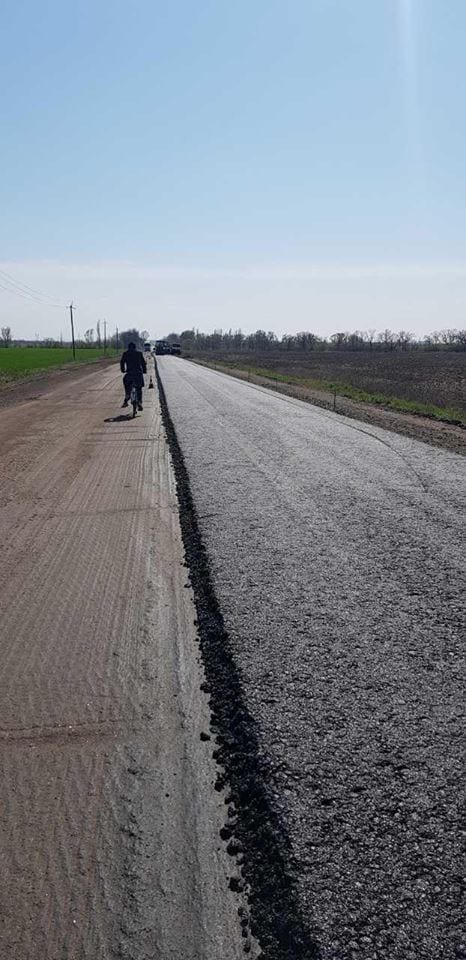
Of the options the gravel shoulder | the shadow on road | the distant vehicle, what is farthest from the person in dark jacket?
the distant vehicle

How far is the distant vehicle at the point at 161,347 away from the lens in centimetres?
9762

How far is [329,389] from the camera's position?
35.9m

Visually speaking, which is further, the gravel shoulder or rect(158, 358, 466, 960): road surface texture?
the gravel shoulder

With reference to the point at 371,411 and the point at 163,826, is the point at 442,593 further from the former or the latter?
the point at 371,411

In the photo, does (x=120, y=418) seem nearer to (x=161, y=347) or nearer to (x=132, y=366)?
(x=132, y=366)

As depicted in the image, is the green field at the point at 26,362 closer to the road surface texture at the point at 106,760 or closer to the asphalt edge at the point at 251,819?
the road surface texture at the point at 106,760

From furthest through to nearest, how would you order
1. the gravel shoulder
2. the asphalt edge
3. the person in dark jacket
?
the person in dark jacket < the gravel shoulder < the asphalt edge

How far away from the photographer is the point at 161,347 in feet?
321

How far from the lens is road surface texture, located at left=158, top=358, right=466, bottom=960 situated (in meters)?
2.60

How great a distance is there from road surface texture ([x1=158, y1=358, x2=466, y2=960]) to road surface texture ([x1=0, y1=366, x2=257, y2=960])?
0.26m

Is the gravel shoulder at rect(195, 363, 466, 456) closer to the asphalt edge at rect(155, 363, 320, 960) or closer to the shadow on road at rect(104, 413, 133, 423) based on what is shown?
the shadow on road at rect(104, 413, 133, 423)

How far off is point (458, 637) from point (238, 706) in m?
1.67

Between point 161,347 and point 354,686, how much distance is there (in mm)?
95986

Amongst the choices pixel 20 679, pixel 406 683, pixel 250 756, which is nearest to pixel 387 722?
pixel 406 683
